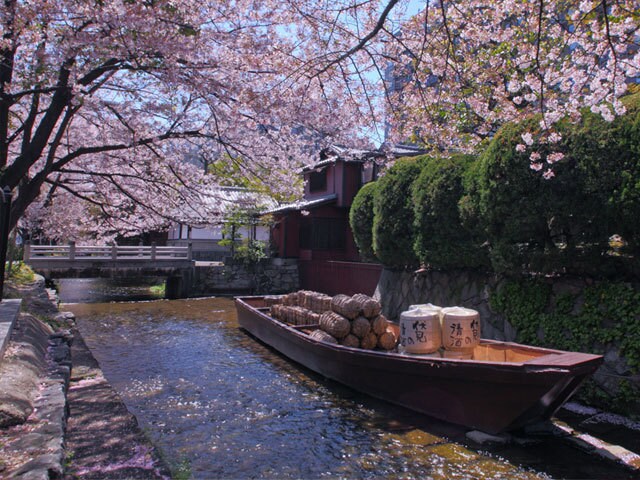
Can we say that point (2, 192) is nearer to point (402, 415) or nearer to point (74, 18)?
point (74, 18)

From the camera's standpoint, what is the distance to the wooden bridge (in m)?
21.5

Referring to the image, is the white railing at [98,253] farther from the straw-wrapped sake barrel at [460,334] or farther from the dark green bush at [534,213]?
the straw-wrapped sake barrel at [460,334]

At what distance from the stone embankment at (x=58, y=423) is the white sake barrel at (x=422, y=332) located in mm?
3959

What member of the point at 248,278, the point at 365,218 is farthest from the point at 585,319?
the point at 248,278

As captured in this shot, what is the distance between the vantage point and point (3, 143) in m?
8.53

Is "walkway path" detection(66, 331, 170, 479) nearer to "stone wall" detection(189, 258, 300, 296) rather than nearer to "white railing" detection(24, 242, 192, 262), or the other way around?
"stone wall" detection(189, 258, 300, 296)

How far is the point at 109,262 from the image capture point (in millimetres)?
22344

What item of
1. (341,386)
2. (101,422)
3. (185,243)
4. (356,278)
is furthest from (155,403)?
(185,243)

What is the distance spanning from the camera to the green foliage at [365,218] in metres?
15.0

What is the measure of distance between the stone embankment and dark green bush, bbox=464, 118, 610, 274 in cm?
663

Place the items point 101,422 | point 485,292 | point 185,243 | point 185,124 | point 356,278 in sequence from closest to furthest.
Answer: point 101,422, point 185,124, point 485,292, point 356,278, point 185,243

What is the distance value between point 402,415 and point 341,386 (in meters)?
1.78

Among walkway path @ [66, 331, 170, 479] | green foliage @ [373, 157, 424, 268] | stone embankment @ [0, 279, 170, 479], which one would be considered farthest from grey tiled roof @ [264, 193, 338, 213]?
walkway path @ [66, 331, 170, 479]

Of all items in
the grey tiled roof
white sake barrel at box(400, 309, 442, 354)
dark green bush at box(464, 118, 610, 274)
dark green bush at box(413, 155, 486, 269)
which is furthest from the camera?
the grey tiled roof
